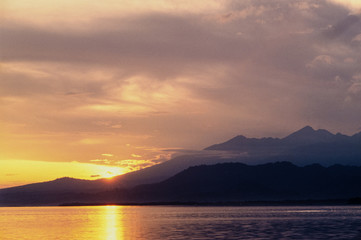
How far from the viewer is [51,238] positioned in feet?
294

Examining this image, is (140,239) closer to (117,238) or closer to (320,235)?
(117,238)

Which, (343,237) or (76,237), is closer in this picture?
(343,237)

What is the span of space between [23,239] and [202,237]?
1078 inches

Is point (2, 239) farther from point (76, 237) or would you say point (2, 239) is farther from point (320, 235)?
point (320, 235)

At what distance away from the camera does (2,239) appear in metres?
87.3

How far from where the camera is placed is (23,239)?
8794cm

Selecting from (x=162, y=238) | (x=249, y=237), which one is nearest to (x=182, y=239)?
(x=162, y=238)

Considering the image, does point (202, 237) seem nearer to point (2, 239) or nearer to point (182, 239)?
point (182, 239)

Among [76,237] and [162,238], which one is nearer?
[162,238]

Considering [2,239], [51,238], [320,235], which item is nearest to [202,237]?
[320,235]

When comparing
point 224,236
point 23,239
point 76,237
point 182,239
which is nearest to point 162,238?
point 182,239

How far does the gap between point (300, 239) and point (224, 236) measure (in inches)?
445

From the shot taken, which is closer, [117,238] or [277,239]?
[277,239]

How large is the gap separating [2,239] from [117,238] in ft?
56.7
